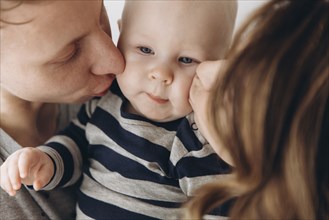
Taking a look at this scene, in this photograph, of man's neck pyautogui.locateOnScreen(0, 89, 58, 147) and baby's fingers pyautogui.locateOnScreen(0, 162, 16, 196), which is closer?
baby's fingers pyautogui.locateOnScreen(0, 162, 16, 196)

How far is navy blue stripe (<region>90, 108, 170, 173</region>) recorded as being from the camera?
0.82 meters

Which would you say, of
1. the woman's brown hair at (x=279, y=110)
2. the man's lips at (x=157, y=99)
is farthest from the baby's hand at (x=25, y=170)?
the woman's brown hair at (x=279, y=110)

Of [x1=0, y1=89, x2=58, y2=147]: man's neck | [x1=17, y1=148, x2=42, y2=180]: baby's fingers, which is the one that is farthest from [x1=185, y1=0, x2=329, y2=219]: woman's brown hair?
[x1=0, y1=89, x2=58, y2=147]: man's neck

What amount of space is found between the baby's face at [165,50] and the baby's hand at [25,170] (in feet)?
0.62

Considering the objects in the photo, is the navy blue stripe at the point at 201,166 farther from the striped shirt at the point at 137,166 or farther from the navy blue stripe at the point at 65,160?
the navy blue stripe at the point at 65,160

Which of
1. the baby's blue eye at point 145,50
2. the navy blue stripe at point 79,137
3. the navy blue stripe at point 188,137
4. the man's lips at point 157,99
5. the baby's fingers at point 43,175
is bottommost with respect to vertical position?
the navy blue stripe at point 79,137

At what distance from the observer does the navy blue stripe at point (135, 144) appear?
82 cm

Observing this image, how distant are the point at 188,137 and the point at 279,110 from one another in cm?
28

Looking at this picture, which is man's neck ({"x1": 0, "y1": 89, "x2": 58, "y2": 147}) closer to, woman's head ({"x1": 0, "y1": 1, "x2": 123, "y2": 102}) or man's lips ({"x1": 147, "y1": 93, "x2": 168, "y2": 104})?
woman's head ({"x1": 0, "y1": 1, "x2": 123, "y2": 102})

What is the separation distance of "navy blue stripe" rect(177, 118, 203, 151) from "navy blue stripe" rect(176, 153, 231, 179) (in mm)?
21

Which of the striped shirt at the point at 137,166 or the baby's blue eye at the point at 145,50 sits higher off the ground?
the baby's blue eye at the point at 145,50

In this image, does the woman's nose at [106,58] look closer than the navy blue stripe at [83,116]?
Yes

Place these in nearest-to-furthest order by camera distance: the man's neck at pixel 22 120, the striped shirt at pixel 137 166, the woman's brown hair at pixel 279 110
Answer: the woman's brown hair at pixel 279 110 < the striped shirt at pixel 137 166 < the man's neck at pixel 22 120

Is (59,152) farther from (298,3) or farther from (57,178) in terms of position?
(298,3)
